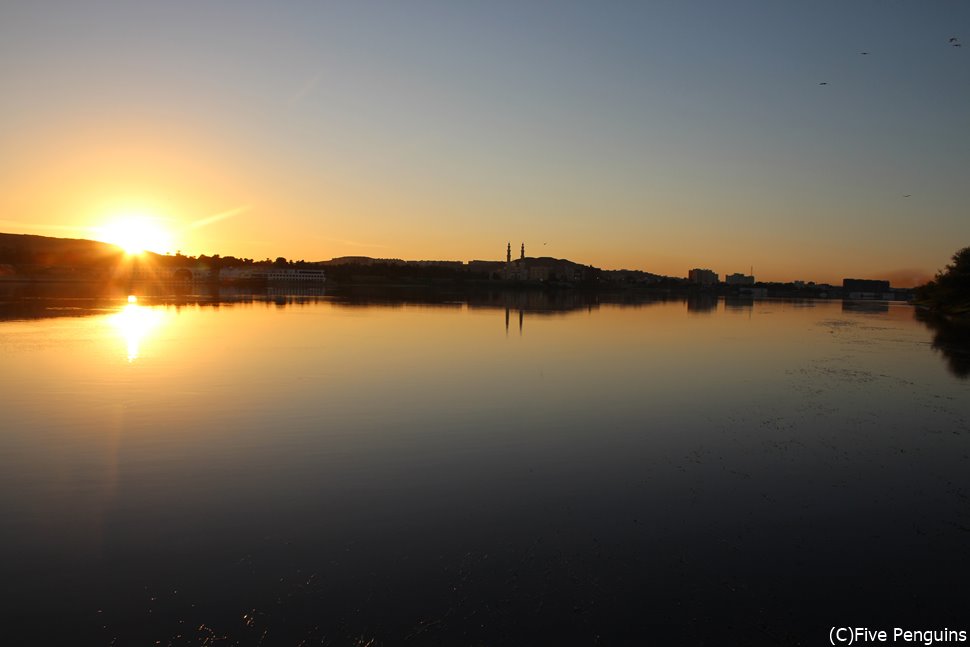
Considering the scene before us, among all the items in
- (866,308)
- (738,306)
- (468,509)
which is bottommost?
(468,509)

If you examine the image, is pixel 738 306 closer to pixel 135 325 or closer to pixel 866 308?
pixel 866 308

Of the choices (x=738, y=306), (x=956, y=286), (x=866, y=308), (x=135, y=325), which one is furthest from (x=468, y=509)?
(x=866, y=308)

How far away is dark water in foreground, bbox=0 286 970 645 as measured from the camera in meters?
6.26

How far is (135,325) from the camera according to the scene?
36.8 m

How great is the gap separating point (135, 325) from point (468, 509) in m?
34.8

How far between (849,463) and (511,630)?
904cm

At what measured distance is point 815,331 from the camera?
46.7 meters

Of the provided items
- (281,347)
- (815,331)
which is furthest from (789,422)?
(815,331)

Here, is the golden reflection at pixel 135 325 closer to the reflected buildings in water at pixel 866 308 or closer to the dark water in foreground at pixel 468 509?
the dark water in foreground at pixel 468 509

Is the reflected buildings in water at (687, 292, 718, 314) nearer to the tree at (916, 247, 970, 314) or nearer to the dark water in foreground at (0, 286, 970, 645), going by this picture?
the tree at (916, 247, 970, 314)

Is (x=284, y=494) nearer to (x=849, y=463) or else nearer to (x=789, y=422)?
(x=849, y=463)

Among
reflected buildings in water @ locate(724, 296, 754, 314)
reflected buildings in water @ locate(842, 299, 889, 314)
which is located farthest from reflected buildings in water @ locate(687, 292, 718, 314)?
reflected buildings in water @ locate(842, 299, 889, 314)

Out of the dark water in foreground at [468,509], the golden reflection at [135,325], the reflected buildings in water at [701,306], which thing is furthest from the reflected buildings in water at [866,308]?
the golden reflection at [135,325]

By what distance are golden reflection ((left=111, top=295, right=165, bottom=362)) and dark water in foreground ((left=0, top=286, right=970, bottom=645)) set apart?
6.30m
